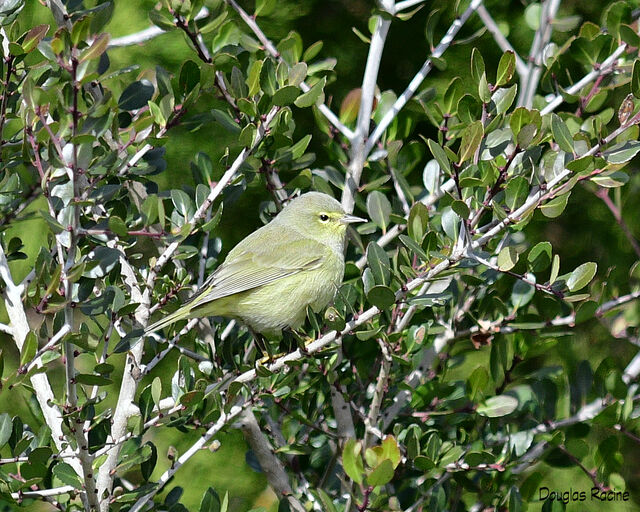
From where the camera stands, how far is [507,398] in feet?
7.88

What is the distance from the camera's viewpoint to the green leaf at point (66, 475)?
1.91 m

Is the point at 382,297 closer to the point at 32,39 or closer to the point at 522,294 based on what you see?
the point at 522,294

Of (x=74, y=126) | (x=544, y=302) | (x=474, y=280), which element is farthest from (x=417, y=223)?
(x=74, y=126)

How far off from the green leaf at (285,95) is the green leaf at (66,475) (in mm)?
1115

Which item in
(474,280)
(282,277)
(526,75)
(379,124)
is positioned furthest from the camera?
(282,277)

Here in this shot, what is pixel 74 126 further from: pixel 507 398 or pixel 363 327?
pixel 507 398

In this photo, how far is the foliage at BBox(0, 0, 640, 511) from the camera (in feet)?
5.93

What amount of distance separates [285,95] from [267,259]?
123 centimetres

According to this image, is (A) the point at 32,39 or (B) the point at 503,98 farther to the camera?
(B) the point at 503,98

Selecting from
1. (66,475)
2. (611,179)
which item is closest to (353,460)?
(66,475)

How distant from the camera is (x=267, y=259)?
3.18 m

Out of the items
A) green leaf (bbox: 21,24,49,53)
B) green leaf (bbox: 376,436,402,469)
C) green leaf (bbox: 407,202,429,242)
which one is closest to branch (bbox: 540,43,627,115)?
green leaf (bbox: 407,202,429,242)

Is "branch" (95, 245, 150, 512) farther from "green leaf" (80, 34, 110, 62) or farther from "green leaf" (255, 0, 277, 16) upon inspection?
"green leaf" (255, 0, 277, 16)

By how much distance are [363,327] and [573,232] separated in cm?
186
